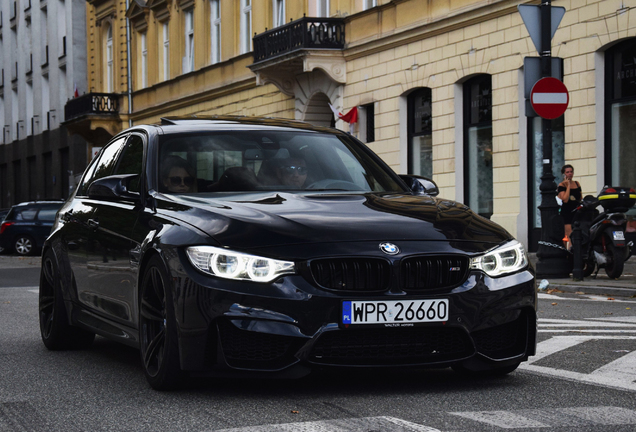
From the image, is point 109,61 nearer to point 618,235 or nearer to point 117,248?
point 618,235

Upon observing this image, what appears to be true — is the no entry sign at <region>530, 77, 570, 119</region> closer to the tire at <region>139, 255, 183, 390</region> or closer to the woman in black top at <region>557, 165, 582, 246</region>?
the woman in black top at <region>557, 165, 582, 246</region>

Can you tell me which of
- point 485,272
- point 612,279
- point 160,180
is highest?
point 160,180

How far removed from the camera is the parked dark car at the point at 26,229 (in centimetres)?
3122

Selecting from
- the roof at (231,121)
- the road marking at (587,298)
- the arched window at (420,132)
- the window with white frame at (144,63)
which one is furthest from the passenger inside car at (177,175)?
the window with white frame at (144,63)

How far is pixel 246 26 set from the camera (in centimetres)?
3350

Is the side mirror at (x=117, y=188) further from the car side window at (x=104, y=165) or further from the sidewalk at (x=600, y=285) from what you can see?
the sidewalk at (x=600, y=285)

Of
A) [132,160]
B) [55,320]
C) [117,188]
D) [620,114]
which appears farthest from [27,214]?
[117,188]

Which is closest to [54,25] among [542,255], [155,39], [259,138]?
[155,39]

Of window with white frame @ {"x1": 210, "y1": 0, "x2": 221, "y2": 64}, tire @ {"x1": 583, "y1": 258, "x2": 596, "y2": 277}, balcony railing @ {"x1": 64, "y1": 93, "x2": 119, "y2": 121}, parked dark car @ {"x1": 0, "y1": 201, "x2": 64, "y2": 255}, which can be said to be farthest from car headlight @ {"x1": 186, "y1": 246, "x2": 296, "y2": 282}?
balcony railing @ {"x1": 64, "y1": 93, "x2": 119, "y2": 121}

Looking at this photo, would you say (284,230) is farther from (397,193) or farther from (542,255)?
(542,255)

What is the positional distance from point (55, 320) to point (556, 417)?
405 centimetres

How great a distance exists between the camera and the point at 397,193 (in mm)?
6711

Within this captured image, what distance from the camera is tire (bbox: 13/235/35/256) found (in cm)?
3117

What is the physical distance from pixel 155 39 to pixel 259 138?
113 feet
